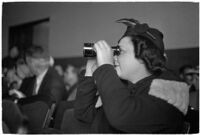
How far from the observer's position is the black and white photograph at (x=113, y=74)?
24.5 inches

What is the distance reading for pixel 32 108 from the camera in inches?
34.5

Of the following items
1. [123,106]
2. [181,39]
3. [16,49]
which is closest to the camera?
[123,106]

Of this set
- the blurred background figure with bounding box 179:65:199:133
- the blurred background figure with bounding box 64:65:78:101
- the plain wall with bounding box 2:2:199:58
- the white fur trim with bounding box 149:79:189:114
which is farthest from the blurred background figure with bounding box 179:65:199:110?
the blurred background figure with bounding box 64:65:78:101

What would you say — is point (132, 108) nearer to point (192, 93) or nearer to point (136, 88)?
point (136, 88)

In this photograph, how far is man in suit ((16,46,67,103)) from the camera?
1.12m

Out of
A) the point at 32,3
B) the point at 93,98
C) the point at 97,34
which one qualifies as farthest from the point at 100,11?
the point at 93,98

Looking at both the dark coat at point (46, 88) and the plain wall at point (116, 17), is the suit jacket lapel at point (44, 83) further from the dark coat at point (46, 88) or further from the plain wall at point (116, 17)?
the plain wall at point (116, 17)

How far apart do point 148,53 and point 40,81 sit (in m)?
0.60

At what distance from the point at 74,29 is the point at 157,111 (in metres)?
0.70

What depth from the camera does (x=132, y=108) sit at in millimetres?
596

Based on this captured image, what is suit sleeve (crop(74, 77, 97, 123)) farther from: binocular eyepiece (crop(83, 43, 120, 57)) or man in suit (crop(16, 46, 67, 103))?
man in suit (crop(16, 46, 67, 103))

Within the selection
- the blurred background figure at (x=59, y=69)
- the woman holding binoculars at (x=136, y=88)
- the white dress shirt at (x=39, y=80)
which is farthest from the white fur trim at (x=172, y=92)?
the blurred background figure at (x=59, y=69)

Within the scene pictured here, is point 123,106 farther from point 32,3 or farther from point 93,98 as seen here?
point 32,3

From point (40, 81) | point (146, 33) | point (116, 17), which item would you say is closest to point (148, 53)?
point (146, 33)
